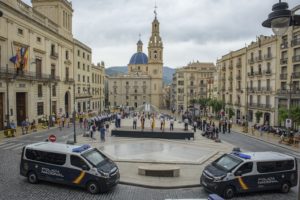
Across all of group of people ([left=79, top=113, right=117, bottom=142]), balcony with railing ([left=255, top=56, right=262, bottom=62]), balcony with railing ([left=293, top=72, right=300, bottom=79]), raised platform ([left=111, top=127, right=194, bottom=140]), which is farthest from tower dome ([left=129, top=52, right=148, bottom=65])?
raised platform ([left=111, top=127, right=194, bottom=140])

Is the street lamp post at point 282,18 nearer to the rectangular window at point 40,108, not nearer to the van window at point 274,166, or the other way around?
the van window at point 274,166

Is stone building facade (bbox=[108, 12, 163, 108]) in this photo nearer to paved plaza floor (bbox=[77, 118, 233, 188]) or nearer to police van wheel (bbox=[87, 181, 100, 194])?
paved plaza floor (bbox=[77, 118, 233, 188])

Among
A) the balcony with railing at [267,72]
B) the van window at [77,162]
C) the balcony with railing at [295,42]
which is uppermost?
the balcony with railing at [295,42]

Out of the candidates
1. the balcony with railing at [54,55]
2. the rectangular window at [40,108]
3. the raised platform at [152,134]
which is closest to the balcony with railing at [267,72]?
the raised platform at [152,134]

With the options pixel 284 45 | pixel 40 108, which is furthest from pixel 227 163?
pixel 40 108

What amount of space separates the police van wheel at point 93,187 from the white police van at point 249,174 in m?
4.73

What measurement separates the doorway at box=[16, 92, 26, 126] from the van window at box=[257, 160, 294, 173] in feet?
104

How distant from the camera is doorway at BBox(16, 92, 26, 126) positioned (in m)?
33.8

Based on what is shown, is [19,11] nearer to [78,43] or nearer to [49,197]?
[78,43]

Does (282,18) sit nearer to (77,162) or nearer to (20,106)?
(77,162)

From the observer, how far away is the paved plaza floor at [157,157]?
12758mm

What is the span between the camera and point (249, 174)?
10898mm

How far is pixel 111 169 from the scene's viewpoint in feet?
37.4

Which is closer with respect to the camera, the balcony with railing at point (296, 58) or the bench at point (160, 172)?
the bench at point (160, 172)
